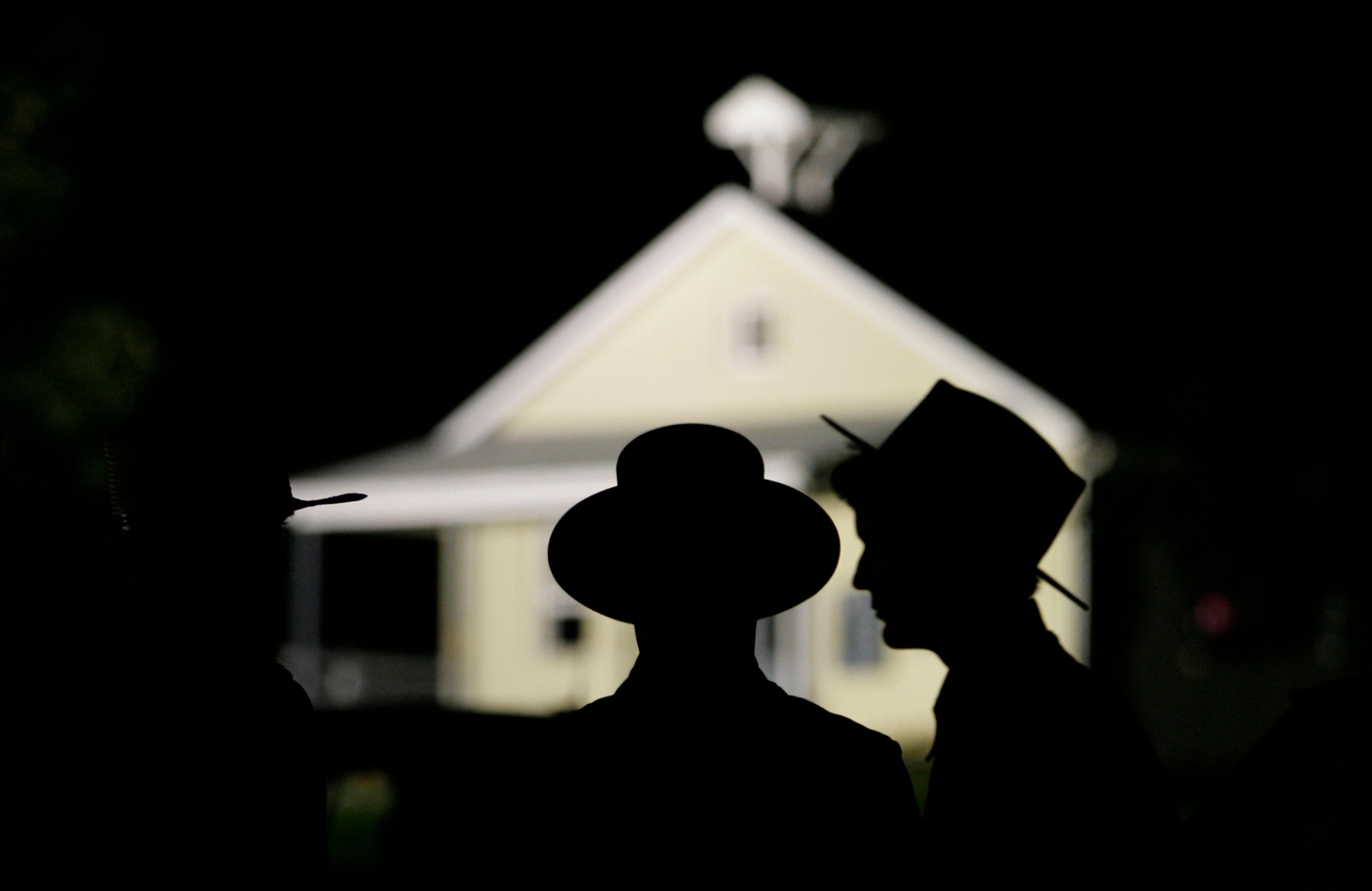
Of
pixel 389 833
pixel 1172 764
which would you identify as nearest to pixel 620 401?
pixel 1172 764

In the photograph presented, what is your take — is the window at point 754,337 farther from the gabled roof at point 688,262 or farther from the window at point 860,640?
the window at point 860,640

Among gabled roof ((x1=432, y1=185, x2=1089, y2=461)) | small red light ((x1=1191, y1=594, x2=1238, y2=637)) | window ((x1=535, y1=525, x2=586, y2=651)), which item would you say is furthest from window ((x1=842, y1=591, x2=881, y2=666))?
small red light ((x1=1191, y1=594, x2=1238, y2=637))

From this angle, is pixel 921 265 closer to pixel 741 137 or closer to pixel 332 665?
pixel 741 137

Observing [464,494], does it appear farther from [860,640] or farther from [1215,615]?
[1215,615]

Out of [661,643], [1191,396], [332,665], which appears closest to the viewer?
[661,643]

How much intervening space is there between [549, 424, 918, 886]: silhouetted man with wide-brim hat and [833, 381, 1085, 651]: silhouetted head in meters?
0.56

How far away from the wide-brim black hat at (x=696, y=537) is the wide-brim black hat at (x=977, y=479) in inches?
21.0

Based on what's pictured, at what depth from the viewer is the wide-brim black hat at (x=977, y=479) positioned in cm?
264

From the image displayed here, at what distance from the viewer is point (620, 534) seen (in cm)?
212

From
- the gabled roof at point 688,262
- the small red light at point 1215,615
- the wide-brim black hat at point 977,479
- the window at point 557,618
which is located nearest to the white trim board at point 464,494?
the window at point 557,618

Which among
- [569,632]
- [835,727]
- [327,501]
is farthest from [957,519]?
[569,632]

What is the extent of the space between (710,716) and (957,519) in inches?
Result: 34.2

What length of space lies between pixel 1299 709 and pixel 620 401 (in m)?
14.8

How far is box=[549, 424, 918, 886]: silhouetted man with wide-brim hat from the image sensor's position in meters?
1.94
